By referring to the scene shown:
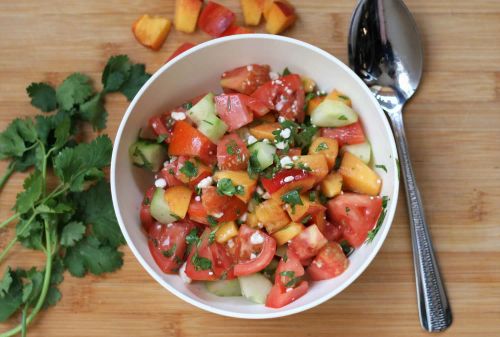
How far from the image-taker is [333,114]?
1.64 meters

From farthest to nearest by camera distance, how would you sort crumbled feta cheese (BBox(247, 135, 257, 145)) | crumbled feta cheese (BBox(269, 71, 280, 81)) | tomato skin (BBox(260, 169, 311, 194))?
crumbled feta cheese (BBox(269, 71, 280, 81)) → crumbled feta cheese (BBox(247, 135, 257, 145)) → tomato skin (BBox(260, 169, 311, 194))

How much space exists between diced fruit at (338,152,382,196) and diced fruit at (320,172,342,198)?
0.09 feet

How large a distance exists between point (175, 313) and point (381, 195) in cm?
77

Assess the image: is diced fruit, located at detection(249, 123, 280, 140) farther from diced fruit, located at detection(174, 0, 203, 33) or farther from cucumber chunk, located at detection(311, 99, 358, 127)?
diced fruit, located at detection(174, 0, 203, 33)

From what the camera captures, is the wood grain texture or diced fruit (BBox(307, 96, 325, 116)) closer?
diced fruit (BBox(307, 96, 325, 116))

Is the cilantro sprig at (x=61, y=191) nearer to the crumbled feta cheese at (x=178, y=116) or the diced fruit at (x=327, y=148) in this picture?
the crumbled feta cheese at (x=178, y=116)

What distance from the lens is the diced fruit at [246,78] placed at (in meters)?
1.70

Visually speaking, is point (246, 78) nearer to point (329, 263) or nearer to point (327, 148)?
point (327, 148)

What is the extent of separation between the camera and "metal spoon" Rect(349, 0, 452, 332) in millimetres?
1826

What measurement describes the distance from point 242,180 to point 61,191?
628mm

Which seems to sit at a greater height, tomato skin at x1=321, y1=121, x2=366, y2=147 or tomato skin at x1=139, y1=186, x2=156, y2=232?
tomato skin at x1=321, y1=121, x2=366, y2=147

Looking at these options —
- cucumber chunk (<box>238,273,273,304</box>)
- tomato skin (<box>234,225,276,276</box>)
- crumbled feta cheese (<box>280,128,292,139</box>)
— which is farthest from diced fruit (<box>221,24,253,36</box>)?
cucumber chunk (<box>238,273,273,304</box>)

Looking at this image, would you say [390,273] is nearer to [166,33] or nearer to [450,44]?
[450,44]

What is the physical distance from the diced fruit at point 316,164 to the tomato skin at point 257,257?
211 millimetres
